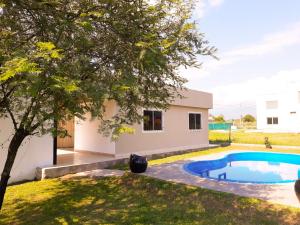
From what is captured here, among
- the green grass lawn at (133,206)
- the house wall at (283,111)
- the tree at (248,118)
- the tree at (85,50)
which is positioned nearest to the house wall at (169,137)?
the green grass lawn at (133,206)

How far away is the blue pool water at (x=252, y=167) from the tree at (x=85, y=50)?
7085mm

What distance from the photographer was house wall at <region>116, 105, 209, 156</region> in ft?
50.0

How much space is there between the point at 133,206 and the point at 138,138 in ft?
27.5

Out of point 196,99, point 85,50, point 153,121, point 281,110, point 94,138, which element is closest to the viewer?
point 85,50

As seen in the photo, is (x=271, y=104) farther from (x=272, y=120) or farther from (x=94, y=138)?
(x=94, y=138)

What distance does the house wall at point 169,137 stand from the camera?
599 inches

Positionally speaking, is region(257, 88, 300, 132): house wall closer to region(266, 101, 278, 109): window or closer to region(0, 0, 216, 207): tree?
region(266, 101, 278, 109): window

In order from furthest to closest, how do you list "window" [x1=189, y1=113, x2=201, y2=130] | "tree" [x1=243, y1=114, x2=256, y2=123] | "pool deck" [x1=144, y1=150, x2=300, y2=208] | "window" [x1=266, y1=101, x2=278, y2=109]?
"tree" [x1=243, y1=114, x2=256, y2=123]
"window" [x1=266, y1=101, x2=278, y2=109]
"window" [x1=189, y1=113, x2=201, y2=130]
"pool deck" [x1=144, y1=150, x2=300, y2=208]

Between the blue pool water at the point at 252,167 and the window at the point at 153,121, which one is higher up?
the window at the point at 153,121

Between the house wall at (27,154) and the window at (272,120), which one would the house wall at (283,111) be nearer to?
the window at (272,120)

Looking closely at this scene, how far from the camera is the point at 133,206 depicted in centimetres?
745

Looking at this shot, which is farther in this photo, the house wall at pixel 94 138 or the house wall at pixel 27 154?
the house wall at pixel 94 138

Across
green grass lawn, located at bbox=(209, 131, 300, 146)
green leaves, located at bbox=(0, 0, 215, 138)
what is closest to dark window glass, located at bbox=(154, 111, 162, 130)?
green leaves, located at bbox=(0, 0, 215, 138)

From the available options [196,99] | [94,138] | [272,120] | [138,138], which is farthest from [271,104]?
[94,138]
